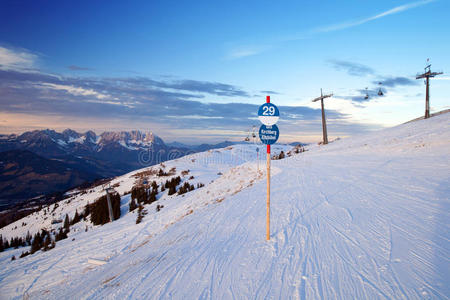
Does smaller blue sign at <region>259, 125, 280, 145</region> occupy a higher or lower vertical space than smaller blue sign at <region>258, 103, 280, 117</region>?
lower

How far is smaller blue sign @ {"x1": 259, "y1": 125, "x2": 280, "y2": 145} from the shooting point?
17.2 feet

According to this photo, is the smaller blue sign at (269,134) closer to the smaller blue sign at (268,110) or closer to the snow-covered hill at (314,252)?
the smaller blue sign at (268,110)

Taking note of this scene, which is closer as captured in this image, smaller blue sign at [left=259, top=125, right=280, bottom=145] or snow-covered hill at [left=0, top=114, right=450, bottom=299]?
snow-covered hill at [left=0, top=114, right=450, bottom=299]

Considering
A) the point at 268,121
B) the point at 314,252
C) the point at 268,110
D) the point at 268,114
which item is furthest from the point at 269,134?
the point at 314,252

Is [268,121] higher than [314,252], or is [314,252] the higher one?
[268,121]

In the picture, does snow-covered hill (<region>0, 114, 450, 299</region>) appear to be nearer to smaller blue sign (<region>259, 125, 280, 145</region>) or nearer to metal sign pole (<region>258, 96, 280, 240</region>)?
metal sign pole (<region>258, 96, 280, 240</region>)

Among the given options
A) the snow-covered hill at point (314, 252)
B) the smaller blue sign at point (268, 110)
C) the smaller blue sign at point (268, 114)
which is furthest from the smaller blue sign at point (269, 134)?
the snow-covered hill at point (314, 252)

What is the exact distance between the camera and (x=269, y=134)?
531 cm

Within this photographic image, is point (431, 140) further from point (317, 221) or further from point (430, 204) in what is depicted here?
point (317, 221)

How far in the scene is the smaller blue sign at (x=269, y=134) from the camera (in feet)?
17.2

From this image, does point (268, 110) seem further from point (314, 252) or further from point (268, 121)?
point (314, 252)

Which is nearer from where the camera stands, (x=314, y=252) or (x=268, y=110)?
(x=314, y=252)

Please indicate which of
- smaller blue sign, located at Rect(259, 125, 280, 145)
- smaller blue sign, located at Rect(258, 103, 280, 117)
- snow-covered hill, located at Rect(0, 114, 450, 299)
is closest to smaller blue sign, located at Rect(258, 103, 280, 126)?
smaller blue sign, located at Rect(258, 103, 280, 117)

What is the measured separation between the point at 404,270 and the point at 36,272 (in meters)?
16.5
